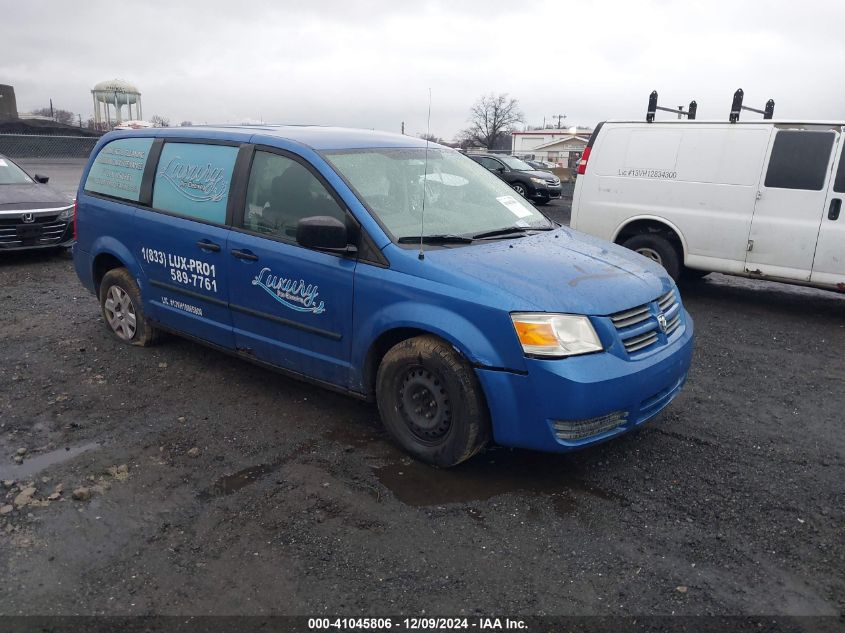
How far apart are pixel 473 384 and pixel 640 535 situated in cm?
104

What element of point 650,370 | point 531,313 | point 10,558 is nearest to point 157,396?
point 10,558

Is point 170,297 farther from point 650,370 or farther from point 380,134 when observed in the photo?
point 650,370

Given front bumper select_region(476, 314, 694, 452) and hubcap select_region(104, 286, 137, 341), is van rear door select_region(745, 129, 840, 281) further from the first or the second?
hubcap select_region(104, 286, 137, 341)

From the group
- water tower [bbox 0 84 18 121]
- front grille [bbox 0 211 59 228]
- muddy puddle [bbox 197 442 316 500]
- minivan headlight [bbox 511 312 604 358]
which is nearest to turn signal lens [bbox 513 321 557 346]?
minivan headlight [bbox 511 312 604 358]

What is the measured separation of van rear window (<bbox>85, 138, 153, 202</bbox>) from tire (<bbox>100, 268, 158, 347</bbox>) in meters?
0.65

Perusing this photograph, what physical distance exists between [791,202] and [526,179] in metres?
13.8

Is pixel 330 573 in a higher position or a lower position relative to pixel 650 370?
lower

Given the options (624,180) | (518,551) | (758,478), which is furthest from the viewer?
(624,180)

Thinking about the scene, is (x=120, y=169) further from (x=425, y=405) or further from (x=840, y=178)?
(x=840, y=178)

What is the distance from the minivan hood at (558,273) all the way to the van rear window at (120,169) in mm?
2792

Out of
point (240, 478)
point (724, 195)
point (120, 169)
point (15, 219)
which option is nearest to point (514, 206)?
point (240, 478)

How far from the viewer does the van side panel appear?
24.0 ft

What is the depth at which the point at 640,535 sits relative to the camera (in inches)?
123

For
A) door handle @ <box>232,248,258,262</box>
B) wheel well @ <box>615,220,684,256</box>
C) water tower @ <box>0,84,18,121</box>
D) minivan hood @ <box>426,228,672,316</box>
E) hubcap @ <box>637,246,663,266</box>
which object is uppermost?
water tower @ <box>0,84,18,121</box>
